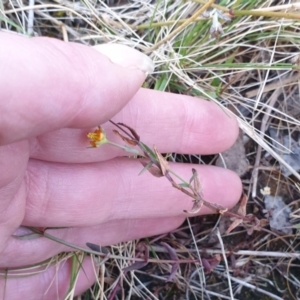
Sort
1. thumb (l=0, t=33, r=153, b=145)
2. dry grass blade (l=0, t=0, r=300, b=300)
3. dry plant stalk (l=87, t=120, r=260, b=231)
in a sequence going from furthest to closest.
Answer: dry grass blade (l=0, t=0, r=300, b=300) → dry plant stalk (l=87, t=120, r=260, b=231) → thumb (l=0, t=33, r=153, b=145)

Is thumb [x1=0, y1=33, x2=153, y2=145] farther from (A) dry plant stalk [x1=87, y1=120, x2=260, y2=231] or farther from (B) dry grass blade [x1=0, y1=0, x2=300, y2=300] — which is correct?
(B) dry grass blade [x1=0, y1=0, x2=300, y2=300]

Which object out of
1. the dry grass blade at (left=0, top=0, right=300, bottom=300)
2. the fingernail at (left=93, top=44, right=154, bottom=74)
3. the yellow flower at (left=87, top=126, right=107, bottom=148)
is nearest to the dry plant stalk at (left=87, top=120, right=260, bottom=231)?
the yellow flower at (left=87, top=126, right=107, bottom=148)

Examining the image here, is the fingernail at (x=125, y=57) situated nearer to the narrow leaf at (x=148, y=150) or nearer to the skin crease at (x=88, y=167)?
the skin crease at (x=88, y=167)

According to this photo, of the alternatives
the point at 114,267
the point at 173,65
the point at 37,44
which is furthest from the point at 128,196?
the point at 37,44

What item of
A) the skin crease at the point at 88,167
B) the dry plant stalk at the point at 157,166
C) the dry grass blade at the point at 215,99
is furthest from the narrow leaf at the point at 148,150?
the dry grass blade at the point at 215,99

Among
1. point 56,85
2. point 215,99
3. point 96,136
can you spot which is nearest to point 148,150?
point 96,136

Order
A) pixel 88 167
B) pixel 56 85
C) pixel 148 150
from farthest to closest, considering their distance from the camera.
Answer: pixel 88 167 → pixel 148 150 → pixel 56 85

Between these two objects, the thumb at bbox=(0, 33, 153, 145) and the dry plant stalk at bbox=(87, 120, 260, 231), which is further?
the dry plant stalk at bbox=(87, 120, 260, 231)

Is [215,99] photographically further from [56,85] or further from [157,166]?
[56,85]
